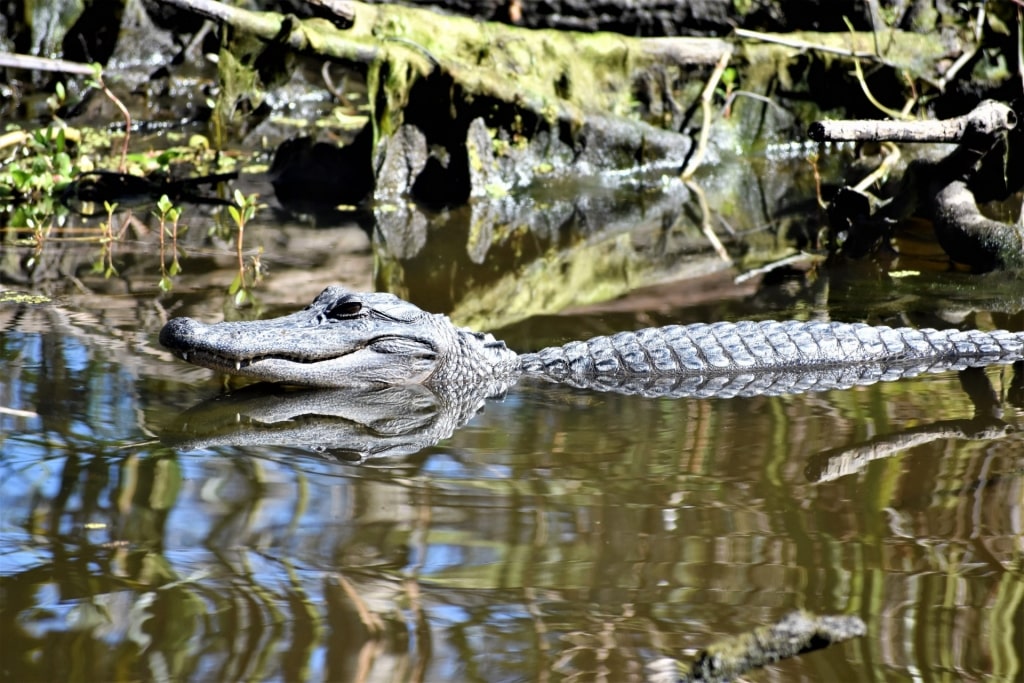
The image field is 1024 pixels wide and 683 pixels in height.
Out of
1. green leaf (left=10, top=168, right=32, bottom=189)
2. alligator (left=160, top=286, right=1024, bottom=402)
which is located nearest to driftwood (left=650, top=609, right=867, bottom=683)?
alligator (left=160, top=286, right=1024, bottom=402)

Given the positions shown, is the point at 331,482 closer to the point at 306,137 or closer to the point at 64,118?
the point at 306,137

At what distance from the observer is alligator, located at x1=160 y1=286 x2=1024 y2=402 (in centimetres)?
487

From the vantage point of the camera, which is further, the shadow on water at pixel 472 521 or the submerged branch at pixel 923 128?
the submerged branch at pixel 923 128

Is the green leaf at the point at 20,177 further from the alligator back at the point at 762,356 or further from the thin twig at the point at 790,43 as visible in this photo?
the thin twig at the point at 790,43

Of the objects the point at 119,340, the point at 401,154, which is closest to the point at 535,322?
the point at 119,340

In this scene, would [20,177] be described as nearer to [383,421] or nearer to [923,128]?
[383,421]

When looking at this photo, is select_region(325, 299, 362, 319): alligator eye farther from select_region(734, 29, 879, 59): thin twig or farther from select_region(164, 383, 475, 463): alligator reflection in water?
select_region(734, 29, 879, 59): thin twig

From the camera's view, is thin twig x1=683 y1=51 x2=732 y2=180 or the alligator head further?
thin twig x1=683 y1=51 x2=732 y2=180

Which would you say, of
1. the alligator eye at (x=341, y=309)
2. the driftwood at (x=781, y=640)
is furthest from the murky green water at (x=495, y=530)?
the driftwood at (x=781, y=640)

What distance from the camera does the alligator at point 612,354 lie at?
4.87m

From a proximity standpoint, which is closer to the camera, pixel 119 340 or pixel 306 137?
pixel 119 340

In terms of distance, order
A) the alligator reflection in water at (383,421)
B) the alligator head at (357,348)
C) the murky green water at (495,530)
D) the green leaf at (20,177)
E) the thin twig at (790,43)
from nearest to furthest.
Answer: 1. the murky green water at (495,530)
2. the alligator reflection in water at (383,421)
3. the alligator head at (357,348)
4. the green leaf at (20,177)
5. the thin twig at (790,43)

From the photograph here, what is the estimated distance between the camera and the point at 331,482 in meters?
3.67

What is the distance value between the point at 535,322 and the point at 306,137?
3.82m
